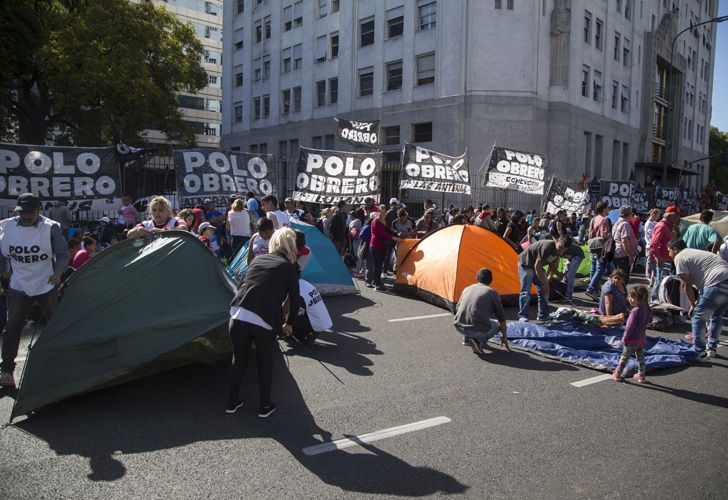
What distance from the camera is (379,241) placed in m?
11.5

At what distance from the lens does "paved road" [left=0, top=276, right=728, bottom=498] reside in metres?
3.89

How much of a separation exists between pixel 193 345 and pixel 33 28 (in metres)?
6.96

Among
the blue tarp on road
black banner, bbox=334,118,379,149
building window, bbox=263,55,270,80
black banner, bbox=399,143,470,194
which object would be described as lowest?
the blue tarp on road

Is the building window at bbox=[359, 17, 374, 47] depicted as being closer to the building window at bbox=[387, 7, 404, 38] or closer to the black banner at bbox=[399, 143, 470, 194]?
the building window at bbox=[387, 7, 404, 38]

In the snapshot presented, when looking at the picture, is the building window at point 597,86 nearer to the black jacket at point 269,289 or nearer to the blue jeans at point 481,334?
the blue jeans at point 481,334

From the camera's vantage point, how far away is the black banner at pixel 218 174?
496 inches

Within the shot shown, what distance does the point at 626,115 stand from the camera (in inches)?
1502

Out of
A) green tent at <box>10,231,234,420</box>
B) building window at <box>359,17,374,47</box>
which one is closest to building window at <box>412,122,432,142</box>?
building window at <box>359,17,374,47</box>

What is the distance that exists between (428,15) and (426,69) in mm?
2865

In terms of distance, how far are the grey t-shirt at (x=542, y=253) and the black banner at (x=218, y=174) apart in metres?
7.27

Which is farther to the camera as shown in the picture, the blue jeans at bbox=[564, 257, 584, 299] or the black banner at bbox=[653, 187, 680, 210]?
the black banner at bbox=[653, 187, 680, 210]

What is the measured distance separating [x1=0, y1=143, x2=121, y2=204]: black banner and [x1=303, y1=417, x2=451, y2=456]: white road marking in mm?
9595

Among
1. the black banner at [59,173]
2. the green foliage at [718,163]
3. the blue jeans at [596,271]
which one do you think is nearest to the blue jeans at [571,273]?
the blue jeans at [596,271]

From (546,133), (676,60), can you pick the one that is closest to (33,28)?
(546,133)
